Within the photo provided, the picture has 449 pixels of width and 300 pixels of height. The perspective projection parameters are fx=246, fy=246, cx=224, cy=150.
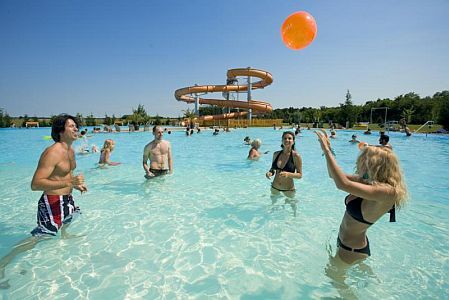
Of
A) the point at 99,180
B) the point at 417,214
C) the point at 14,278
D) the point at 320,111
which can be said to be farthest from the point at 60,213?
the point at 320,111

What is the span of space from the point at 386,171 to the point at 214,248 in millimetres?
2683

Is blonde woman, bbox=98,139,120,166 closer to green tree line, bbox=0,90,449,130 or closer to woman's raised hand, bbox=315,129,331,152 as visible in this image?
woman's raised hand, bbox=315,129,331,152

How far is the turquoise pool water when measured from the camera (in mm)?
2867

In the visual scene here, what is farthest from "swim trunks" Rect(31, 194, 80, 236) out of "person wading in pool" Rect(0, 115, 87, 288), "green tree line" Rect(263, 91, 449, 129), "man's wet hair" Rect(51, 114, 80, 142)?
"green tree line" Rect(263, 91, 449, 129)

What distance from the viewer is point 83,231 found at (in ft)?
14.1

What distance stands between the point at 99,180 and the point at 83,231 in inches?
159

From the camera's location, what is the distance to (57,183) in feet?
9.43

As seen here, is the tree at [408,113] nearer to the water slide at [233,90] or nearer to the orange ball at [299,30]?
the water slide at [233,90]

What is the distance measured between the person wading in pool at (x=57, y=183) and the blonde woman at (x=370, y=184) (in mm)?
2903

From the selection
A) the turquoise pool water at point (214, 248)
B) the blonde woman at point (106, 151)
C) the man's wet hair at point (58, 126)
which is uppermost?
the man's wet hair at point (58, 126)

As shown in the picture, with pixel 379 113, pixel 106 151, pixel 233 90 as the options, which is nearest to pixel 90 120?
pixel 233 90

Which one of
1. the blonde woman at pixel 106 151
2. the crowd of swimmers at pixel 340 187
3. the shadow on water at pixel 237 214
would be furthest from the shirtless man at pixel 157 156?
the blonde woman at pixel 106 151

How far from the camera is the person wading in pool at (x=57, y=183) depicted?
113 inches

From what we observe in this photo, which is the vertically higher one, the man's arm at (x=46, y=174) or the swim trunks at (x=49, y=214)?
the man's arm at (x=46, y=174)
